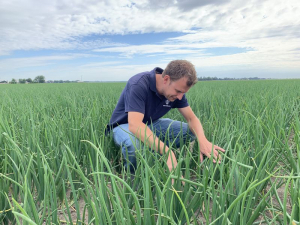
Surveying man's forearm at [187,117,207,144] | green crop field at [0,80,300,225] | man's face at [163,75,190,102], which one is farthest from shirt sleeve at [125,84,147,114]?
man's forearm at [187,117,207,144]

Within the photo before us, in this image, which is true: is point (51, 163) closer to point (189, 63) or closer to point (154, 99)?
point (154, 99)

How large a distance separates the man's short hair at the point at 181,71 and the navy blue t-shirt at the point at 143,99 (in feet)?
0.79

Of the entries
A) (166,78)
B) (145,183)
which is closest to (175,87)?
(166,78)

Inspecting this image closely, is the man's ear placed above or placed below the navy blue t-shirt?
above

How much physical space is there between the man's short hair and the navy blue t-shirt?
0.24m

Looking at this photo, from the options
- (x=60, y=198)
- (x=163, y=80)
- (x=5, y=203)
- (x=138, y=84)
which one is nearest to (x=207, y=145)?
(x=163, y=80)

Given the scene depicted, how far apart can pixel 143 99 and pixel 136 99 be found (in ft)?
0.25

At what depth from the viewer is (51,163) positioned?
1214 millimetres

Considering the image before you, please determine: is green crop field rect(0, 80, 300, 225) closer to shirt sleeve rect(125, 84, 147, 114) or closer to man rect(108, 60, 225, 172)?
man rect(108, 60, 225, 172)

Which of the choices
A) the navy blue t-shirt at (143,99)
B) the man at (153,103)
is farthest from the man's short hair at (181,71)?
the navy blue t-shirt at (143,99)

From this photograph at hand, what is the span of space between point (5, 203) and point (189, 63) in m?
1.30

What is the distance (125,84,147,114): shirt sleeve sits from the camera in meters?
1.61

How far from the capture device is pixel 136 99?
163 centimetres

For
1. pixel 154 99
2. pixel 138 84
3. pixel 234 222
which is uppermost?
pixel 138 84
